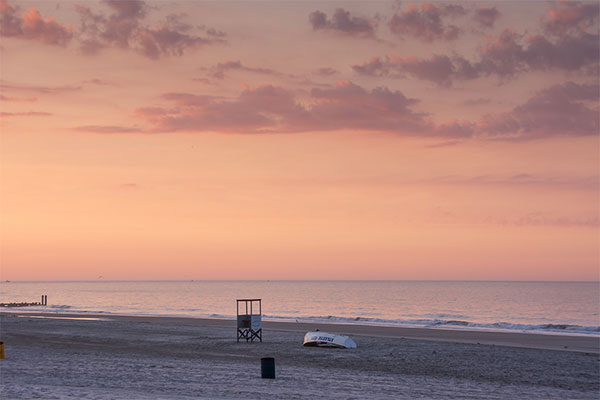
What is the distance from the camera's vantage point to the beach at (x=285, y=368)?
57.0ft

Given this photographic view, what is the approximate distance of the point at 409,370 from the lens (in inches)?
953

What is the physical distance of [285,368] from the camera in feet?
76.6

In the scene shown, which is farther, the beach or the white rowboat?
the white rowboat

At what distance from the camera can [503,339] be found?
40844 mm

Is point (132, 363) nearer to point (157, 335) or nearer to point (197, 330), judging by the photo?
point (157, 335)

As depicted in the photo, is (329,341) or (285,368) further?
(329,341)

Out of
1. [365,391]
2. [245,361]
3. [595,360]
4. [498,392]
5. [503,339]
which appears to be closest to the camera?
[365,391]

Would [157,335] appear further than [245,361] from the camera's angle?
Yes

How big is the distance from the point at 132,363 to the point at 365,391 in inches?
393

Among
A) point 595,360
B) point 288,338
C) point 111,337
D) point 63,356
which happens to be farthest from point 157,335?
point 595,360

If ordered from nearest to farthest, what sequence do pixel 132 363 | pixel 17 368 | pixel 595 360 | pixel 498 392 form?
pixel 498 392
pixel 17 368
pixel 132 363
pixel 595 360

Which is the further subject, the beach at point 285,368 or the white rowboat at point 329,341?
the white rowboat at point 329,341

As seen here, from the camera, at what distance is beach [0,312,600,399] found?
1738cm

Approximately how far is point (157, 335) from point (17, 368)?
1868cm
